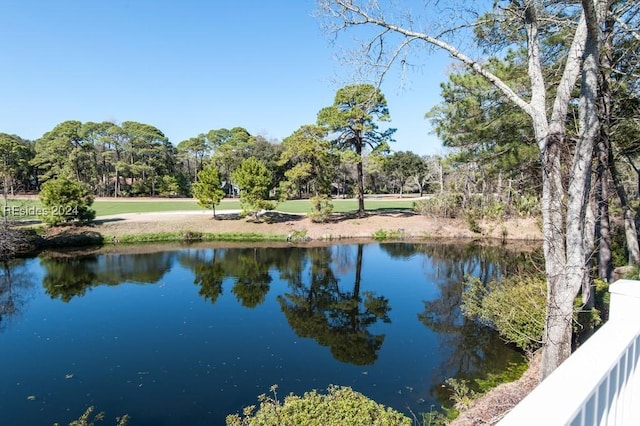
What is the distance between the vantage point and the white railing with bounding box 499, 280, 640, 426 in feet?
3.64

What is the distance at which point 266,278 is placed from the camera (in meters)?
15.6

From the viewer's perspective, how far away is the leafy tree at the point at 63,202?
21.6 m

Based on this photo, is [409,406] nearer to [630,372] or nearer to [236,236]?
[630,372]

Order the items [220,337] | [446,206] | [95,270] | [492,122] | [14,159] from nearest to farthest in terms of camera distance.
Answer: [220,337] → [492,122] → [95,270] → [446,206] → [14,159]

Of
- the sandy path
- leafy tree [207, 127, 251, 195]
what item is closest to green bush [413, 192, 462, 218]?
the sandy path

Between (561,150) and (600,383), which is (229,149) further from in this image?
(600,383)

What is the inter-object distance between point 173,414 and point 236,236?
732 inches

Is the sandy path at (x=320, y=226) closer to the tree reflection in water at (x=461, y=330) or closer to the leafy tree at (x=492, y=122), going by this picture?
the tree reflection in water at (x=461, y=330)

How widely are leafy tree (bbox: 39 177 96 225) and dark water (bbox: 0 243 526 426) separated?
16.5ft

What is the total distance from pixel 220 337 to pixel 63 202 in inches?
704

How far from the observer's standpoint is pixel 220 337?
9.57 meters

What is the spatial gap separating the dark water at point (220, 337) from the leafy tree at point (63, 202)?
504 cm

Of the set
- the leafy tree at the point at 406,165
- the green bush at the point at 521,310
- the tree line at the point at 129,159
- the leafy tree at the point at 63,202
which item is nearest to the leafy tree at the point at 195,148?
the tree line at the point at 129,159

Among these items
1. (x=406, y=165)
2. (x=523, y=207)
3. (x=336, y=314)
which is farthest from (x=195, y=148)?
(x=336, y=314)
